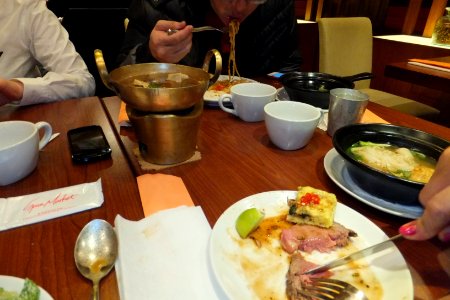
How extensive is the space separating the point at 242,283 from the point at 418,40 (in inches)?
172

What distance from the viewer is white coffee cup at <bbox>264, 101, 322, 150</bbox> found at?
3.49ft

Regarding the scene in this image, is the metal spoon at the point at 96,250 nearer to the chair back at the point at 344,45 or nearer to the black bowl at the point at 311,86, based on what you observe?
the black bowl at the point at 311,86

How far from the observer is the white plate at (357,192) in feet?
2.58

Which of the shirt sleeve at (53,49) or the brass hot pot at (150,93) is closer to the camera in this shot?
the brass hot pot at (150,93)

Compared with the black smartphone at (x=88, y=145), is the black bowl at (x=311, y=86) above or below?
above

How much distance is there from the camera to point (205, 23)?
224 centimetres

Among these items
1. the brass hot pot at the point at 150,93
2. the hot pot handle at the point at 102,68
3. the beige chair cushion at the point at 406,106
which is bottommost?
the beige chair cushion at the point at 406,106

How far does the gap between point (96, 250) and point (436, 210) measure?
2.28ft

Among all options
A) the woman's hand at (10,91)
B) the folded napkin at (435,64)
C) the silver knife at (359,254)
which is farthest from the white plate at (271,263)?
the folded napkin at (435,64)

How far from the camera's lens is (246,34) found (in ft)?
7.40

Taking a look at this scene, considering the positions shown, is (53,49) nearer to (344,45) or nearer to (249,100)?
(249,100)

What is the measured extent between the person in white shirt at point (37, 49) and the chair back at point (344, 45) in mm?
2175

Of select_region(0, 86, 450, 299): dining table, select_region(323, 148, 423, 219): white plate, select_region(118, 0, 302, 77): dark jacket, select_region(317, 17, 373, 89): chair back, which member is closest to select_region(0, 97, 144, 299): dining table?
select_region(0, 86, 450, 299): dining table

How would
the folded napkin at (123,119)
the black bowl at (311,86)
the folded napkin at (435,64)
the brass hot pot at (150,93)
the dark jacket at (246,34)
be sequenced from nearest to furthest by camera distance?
the brass hot pot at (150,93)
the folded napkin at (123,119)
the black bowl at (311,86)
the dark jacket at (246,34)
the folded napkin at (435,64)
